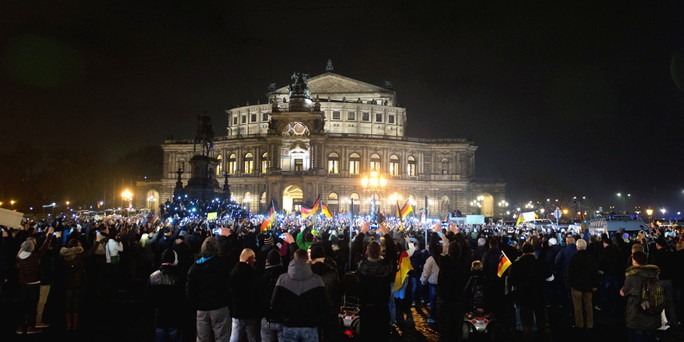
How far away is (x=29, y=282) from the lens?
1034 centimetres

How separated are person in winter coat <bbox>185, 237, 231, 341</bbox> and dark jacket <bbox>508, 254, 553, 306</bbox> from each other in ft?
18.8

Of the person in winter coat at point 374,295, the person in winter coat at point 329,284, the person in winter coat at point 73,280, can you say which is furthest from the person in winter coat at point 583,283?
the person in winter coat at point 73,280

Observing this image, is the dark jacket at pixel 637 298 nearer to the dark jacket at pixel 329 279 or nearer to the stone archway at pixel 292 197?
the dark jacket at pixel 329 279

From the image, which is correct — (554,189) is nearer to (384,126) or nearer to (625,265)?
(384,126)

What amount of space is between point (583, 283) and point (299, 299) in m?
7.42

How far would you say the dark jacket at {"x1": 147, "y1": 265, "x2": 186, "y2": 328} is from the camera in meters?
7.36

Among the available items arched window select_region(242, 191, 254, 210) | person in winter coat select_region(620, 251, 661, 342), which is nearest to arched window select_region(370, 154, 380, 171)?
arched window select_region(242, 191, 254, 210)

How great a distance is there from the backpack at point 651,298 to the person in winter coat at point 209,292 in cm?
675

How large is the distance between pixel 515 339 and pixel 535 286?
1734mm

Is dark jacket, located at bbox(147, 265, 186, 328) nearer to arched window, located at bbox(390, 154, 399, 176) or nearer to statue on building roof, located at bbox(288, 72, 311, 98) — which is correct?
statue on building roof, located at bbox(288, 72, 311, 98)

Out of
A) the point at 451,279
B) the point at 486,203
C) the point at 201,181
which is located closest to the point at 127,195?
the point at 201,181

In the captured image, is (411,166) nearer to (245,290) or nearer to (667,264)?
(667,264)

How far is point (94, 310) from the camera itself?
1328cm

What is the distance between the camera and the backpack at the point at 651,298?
7836mm
